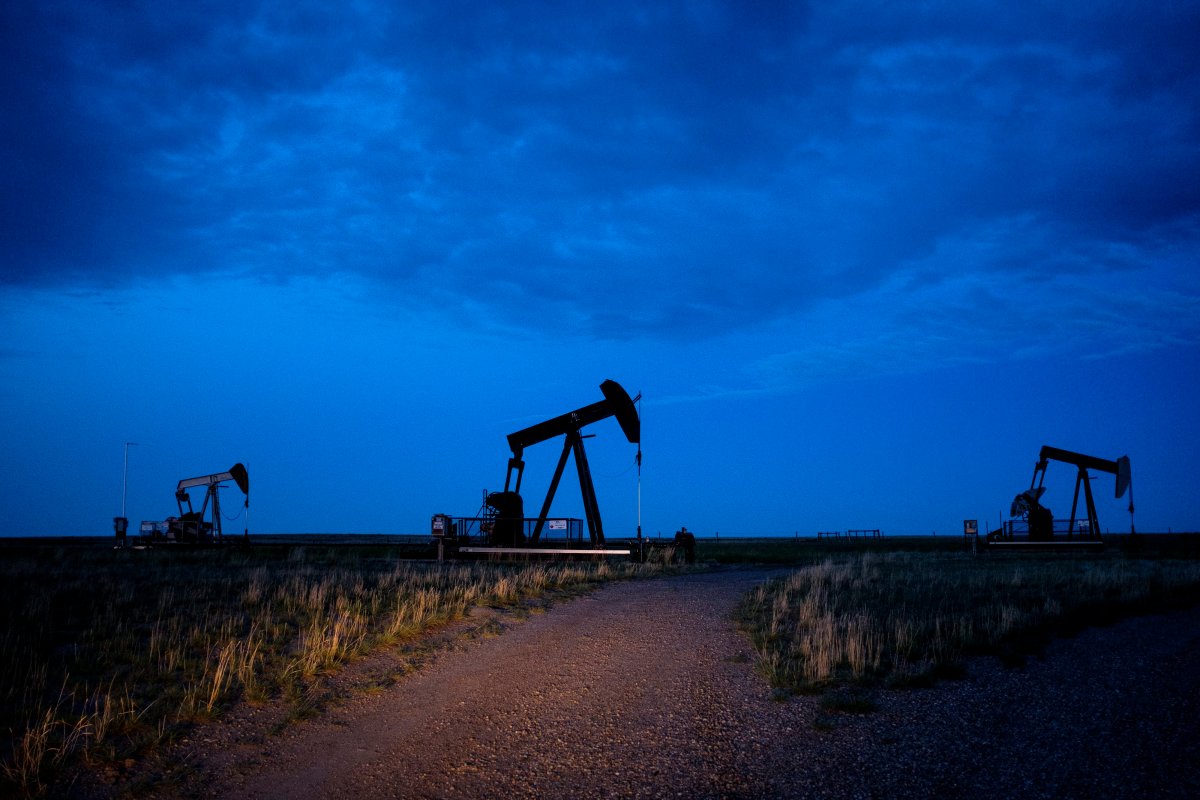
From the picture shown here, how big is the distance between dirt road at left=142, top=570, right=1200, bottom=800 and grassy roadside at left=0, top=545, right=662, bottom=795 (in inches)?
44.3

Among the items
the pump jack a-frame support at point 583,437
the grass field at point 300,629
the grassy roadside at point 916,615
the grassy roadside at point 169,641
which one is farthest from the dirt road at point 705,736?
the pump jack a-frame support at point 583,437

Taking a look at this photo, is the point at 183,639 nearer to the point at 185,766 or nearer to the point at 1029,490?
the point at 185,766

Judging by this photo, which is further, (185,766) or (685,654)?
(685,654)

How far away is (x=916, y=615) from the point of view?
1513cm

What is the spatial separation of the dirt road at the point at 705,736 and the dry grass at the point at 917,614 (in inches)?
25.4

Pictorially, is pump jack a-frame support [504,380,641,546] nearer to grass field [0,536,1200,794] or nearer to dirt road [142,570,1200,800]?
grass field [0,536,1200,794]

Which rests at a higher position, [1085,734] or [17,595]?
[17,595]

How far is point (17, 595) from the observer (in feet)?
52.0

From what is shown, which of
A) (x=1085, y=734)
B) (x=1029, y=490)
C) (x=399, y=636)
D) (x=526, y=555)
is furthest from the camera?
(x=1029, y=490)

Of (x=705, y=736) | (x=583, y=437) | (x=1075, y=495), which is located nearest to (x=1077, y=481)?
(x=1075, y=495)

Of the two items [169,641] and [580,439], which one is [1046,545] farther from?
[169,641]

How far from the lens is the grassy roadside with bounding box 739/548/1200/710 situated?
10.8m

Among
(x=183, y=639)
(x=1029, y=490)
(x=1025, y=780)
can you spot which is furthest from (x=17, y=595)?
(x=1029, y=490)

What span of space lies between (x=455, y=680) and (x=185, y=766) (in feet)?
11.8
